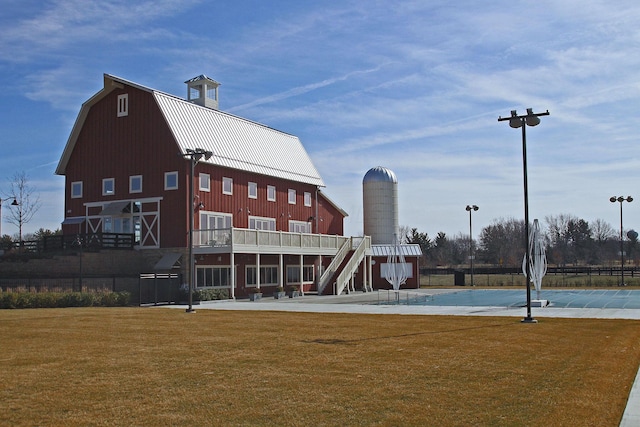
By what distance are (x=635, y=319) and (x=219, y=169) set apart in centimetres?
2633

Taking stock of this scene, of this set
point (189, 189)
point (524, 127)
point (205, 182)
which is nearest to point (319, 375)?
point (524, 127)

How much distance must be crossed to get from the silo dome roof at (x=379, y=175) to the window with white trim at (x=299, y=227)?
831cm

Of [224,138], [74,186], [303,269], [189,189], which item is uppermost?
[224,138]

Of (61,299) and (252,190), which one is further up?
(252,190)

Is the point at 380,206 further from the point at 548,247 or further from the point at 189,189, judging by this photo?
the point at 548,247

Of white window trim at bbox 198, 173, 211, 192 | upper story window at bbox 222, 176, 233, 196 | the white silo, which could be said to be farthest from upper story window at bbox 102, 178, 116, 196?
the white silo

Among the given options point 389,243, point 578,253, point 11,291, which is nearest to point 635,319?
point 11,291

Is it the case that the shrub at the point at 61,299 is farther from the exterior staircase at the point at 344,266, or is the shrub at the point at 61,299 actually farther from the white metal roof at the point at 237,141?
the exterior staircase at the point at 344,266

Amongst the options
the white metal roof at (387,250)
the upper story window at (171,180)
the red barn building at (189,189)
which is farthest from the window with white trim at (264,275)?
the white metal roof at (387,250)

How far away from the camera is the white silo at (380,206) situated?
182 feet

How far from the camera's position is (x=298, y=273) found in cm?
4834

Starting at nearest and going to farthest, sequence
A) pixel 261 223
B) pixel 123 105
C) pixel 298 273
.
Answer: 1. pixel 123 105
2. pixel 261 223
3. pixel 298 273

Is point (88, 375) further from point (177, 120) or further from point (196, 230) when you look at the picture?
point (177, 120)

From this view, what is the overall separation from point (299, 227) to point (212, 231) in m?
12.2
